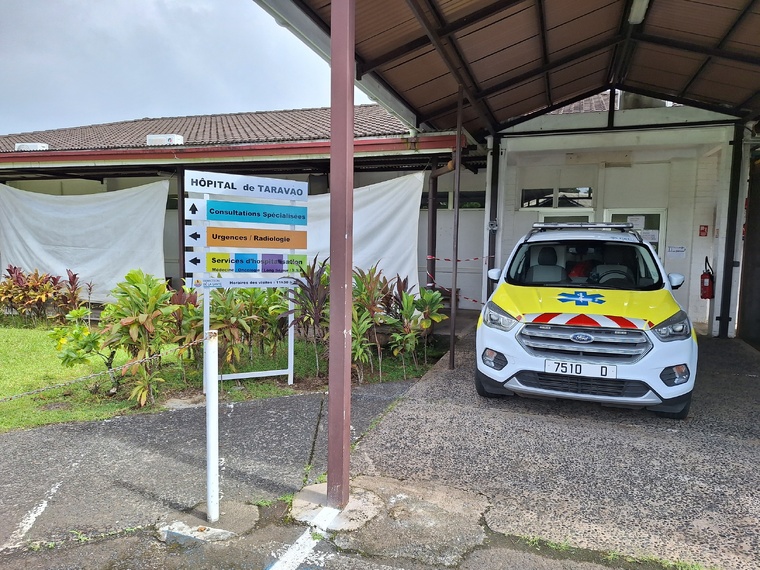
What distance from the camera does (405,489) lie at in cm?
319

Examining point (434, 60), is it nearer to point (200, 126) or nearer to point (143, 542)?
point (143, 542)

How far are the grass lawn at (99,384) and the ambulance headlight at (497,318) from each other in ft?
5.64

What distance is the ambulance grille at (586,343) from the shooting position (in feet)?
13.5

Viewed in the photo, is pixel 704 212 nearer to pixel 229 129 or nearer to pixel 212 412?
pixel 212 412

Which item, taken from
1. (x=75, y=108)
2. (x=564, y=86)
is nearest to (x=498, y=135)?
(x=564, y=86)

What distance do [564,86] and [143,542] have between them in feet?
26.2

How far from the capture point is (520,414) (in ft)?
14.9

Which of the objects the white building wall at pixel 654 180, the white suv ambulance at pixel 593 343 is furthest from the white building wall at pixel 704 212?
the white suv ambulance at pixel 593 343

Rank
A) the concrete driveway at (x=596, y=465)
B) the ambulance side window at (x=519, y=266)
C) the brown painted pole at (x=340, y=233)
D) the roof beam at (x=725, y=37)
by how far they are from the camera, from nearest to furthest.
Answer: the concrete driveway at (x=596, y=465) < the brown painted pole at (x=340, y=233) < the roof beam at (x=725, y=37) < the ambulance side window at (x=519, y=266)

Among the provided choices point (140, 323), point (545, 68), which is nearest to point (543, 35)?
point (545, 68)

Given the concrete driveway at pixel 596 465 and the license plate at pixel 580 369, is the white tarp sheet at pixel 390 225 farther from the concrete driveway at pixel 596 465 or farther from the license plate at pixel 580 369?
the license plate at pixel 580 369

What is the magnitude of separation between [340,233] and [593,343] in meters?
2.54

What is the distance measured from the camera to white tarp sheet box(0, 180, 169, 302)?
30.7ft

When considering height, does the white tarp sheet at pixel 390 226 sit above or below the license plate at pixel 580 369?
above
